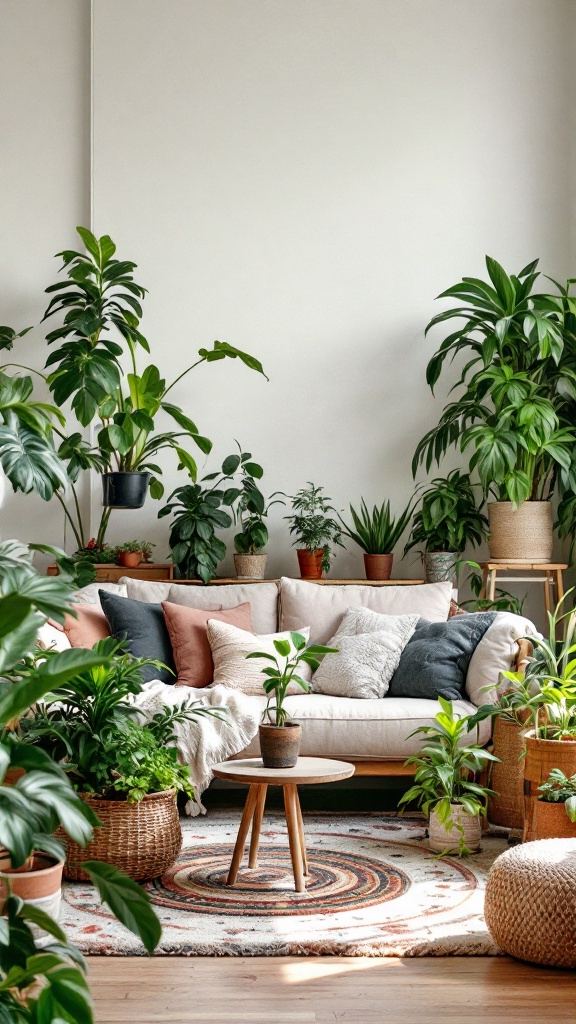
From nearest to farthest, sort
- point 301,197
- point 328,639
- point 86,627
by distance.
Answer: point 86,627 < point 328,639 < point 301,197

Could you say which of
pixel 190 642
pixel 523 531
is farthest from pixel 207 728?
pixel 523 531

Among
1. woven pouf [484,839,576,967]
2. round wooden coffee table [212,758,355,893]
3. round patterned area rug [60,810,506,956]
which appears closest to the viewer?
woven pouf [484,839,576,967]

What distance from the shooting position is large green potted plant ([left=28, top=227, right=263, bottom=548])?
4.97 metres

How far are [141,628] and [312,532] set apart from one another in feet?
3.74

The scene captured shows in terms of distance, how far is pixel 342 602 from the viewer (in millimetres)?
5020

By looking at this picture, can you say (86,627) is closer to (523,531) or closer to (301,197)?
(523,531)

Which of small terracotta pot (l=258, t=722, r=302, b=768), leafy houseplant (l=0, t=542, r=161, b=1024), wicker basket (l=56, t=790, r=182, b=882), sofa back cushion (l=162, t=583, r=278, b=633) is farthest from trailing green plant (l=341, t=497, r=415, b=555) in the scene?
leafy houseplant (l=0, t=542, r=161, b=1024)

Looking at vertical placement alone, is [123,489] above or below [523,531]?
above

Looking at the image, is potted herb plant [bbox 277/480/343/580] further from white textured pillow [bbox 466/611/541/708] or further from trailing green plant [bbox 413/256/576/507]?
white textured pillow [bbox 466/611/541/708]

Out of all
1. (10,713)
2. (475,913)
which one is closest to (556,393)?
(475,913)

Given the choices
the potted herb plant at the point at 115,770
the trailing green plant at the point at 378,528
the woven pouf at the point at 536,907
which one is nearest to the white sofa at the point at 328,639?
the trailing green plant at the point at 378,528

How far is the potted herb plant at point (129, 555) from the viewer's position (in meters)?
5.35

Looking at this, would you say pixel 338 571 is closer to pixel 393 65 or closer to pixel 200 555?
pixel 200 555

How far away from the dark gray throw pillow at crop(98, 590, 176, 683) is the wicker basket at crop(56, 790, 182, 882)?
1.23 m
